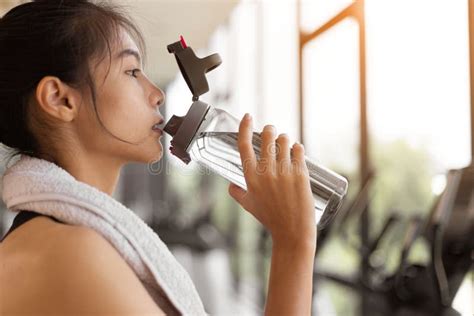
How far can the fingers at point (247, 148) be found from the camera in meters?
0.78

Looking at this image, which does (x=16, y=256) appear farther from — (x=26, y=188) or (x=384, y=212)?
(x=384, y=212)

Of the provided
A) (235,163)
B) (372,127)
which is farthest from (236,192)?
(372,127)

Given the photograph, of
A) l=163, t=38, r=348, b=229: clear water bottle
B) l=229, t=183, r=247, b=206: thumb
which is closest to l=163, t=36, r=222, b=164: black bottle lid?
l=163, t=38, r=348, b=229: clear water bottle

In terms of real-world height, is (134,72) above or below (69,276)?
above

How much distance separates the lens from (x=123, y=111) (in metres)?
0.79

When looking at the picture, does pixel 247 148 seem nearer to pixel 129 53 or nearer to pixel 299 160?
pixel 299 160

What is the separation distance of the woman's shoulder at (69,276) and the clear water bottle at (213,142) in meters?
0.24

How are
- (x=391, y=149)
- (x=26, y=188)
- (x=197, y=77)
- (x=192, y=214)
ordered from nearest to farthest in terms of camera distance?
(x=26, y=188), (x=197, y=77), (x=391, y=149), (x=192, y=214)

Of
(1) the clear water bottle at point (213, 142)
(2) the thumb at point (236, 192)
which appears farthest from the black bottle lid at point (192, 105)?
(2) the thumb at point (236, 192)

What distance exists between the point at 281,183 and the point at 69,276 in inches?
11.9

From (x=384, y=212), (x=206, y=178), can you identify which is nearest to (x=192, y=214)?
(x=206, y=178)

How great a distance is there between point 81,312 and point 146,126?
0.30m

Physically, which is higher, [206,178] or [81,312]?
[81,312]

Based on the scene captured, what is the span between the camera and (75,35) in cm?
80
